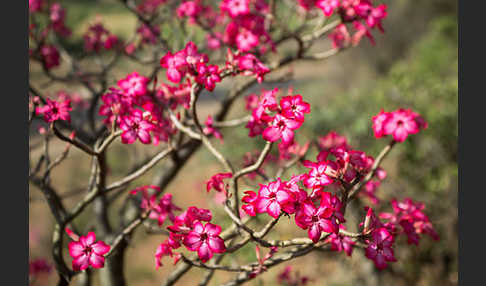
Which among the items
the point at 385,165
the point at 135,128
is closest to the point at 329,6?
the point at 135,128

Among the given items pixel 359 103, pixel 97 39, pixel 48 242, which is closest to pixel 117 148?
pixel 48 242

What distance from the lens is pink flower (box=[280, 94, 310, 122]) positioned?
1524mm

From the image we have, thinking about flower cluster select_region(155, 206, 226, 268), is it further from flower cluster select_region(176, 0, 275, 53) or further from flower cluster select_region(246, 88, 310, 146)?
flower cluster select_region(176, 0, 275, 53)

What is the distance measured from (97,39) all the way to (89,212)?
4634 millimetres

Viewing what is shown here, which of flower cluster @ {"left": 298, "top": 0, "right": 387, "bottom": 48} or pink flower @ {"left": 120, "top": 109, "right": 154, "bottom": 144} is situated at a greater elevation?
flower cluster @ {"left": 298, "top": 0, "right": 387, "bottom": 48}

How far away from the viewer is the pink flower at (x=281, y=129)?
1.49 meters

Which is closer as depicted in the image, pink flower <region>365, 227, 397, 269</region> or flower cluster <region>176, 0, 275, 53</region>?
pink flower <region>365, 227, 397, 269</region>

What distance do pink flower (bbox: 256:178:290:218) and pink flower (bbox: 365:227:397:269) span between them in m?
0.44

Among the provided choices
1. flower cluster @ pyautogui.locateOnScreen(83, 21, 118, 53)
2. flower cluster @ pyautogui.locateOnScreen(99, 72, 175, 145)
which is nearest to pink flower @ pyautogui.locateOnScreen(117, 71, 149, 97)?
flower cluster @ pyautogui.locateOnScreen(99, 72, 175, 145)

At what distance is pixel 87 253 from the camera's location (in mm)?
1555

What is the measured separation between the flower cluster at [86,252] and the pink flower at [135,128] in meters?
0.41

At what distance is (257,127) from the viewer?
2.02 meters

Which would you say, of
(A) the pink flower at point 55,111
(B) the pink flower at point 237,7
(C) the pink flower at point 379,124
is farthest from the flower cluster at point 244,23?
(A) the pink flower at point 55,111

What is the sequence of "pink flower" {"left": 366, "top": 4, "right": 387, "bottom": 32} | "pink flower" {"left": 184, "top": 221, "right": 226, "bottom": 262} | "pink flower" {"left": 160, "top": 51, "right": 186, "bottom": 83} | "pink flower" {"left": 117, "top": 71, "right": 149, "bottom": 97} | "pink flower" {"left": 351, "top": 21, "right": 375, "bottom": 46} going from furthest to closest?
"pink flower" {"left": 351, "top": 21, "right": 375, "bottom": 46} < "pink flower" {"left": 366, "top": 4, "right": 387, "bottom": 32} < "pink flower" {"left": 117, "top": 71, "right": 149, "bottom": 97} < "pink flower" {"left": 160, "top": 51, "right": 186, "bottom": 83} < "pink flower" {"left": 184, "top": 221, "right": 226, "bottom": 262}
